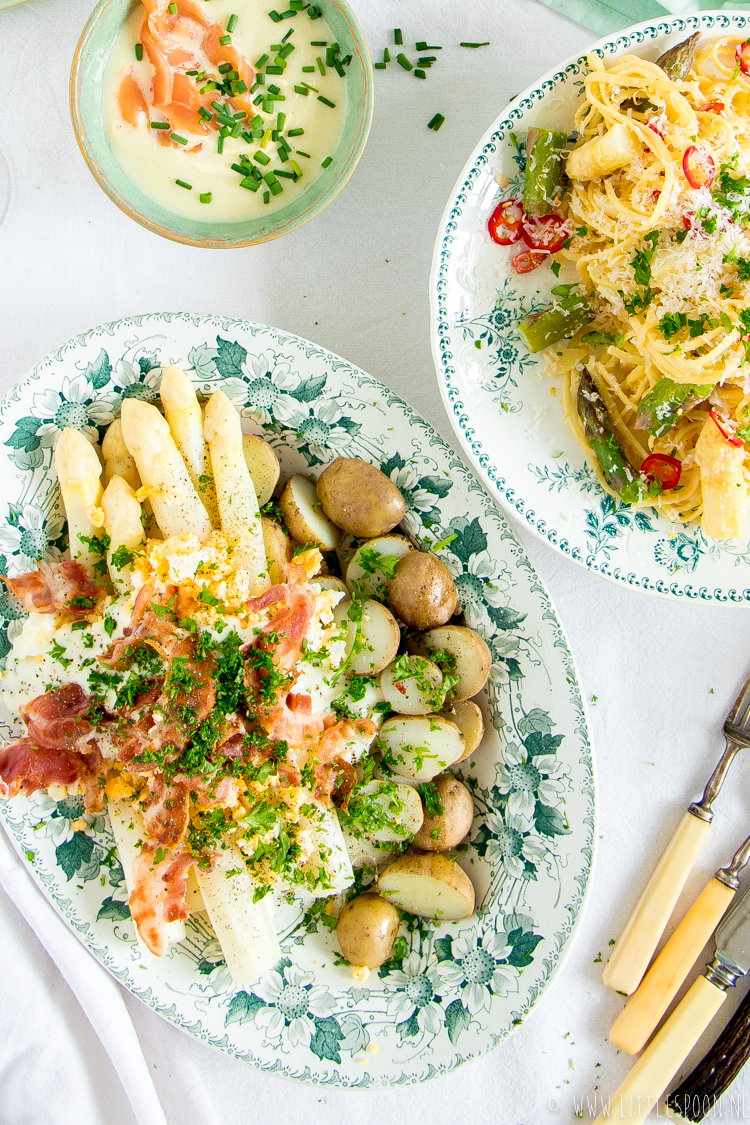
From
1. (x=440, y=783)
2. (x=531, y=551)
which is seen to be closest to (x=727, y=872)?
(x=440, y=783)

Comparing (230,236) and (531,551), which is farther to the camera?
(531,551)

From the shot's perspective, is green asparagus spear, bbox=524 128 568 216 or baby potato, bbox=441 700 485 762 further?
baby potato, bbox=441 700 485 762

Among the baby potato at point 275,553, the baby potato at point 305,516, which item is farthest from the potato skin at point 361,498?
the baby potato at point 275,553

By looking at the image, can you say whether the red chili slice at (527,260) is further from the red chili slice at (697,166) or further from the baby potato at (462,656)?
the baby potato at (462,656)

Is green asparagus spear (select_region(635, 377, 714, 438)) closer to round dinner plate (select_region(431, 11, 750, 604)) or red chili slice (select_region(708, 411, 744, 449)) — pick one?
red chili slice (select_region(708, 411, 744, 449))

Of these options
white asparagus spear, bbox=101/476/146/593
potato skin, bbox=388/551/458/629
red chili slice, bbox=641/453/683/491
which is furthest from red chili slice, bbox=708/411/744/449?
white asparagus spear, bbox=101/476/146/593

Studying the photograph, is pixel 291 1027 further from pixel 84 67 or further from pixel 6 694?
pixel 84 67
